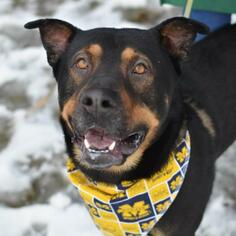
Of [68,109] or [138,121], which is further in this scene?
[68,109]

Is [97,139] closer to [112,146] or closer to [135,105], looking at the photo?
[112,146]

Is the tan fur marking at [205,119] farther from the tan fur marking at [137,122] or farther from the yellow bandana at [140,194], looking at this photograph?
the tan fur marking at [137,122]

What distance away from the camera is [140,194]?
248cm

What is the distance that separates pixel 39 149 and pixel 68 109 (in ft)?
4.90

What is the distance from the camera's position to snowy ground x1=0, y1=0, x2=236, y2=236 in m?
3.22

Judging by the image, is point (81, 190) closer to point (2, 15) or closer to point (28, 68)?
point (28, 68)

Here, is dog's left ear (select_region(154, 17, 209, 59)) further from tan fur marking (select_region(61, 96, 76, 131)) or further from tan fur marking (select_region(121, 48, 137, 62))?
tan fur marking (select_region(61, 96, 76, 131))

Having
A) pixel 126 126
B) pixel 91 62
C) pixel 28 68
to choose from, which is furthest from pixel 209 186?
pixel 28 68

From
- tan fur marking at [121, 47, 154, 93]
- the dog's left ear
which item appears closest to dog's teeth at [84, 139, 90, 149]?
tan fur marking at [121, 47, 154, 93]

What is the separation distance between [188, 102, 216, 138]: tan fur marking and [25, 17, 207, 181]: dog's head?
1.15 feet

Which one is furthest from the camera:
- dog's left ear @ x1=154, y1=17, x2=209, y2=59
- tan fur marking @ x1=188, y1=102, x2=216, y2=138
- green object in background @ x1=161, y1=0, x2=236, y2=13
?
green object in background @ x1=161, y1=0, x2=236, y2=13

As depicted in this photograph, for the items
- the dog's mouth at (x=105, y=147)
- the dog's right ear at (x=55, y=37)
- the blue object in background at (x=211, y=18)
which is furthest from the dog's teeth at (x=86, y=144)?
the blue object in background at (x=211, y=18)

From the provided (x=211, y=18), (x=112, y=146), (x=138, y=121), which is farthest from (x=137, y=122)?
(x=211, y=18)

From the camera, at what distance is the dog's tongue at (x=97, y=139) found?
223 cm
